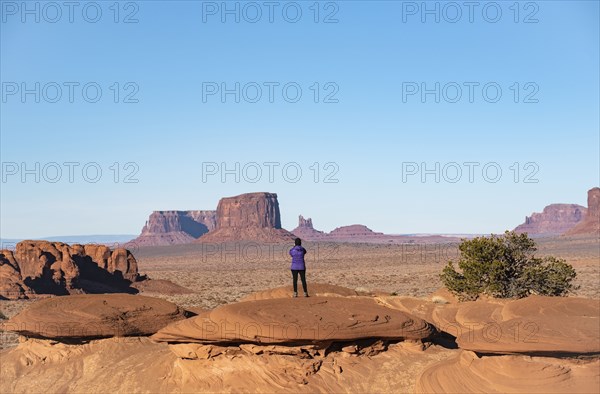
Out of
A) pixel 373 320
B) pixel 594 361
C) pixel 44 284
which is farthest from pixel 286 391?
pixel 44 284

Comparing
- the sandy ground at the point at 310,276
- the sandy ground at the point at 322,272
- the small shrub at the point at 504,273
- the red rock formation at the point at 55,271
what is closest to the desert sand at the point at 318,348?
the small shrub at the point at 504,273

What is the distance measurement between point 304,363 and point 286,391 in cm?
62

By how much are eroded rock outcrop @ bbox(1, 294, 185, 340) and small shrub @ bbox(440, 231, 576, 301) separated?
11810mm

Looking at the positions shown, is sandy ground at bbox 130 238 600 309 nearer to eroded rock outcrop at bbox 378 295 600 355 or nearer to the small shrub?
the small shrub

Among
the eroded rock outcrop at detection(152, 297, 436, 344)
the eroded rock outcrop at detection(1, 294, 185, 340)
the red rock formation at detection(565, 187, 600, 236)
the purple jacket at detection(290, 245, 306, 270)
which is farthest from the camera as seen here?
the red rock formation at detection(565, 187, 600, 236)

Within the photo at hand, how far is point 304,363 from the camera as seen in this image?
1275 cm

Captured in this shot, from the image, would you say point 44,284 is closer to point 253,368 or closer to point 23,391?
point 23,391

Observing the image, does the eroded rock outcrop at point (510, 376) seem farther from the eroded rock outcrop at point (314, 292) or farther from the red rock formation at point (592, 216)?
the red rock formation at point (592, 216)

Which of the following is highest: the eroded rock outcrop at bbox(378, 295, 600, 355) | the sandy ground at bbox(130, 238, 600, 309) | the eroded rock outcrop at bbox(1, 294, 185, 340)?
the eroded rock outcrop at bbox(378, 295, 600, 355)

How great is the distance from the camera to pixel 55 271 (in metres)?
50.2

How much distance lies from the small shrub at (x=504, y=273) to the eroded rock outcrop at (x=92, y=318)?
11810 millimetres

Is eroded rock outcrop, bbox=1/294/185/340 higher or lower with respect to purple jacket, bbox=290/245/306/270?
lower

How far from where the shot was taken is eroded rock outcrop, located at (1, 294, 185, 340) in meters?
16.4

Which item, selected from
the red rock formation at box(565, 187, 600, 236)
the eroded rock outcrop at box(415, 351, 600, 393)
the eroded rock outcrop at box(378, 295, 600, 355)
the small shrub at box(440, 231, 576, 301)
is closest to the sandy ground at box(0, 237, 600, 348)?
the small shrub at box(440, 231, 576, 301)
